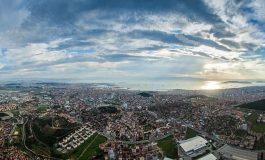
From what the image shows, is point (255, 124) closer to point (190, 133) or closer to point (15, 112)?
point (190, 133)

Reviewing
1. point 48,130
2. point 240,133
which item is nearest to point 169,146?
point 240,133

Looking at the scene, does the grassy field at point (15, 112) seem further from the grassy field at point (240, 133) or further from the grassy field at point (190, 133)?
the grassy field at point (240, 133)

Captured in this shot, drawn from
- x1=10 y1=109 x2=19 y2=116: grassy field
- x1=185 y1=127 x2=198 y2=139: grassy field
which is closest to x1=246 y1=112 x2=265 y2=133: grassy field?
x1=185 y1=127 x2=198 y2=139: grassy field

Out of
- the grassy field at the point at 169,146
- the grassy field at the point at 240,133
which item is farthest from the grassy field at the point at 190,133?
the grassy field at the point at 240,133

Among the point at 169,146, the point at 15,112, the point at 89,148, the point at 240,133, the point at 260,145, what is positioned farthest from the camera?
the point at 15,112

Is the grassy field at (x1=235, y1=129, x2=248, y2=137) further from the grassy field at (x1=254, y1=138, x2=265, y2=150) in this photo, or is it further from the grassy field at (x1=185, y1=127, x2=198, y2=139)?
the grassy field at (x1=185, y1=127, x2=198, y2=139)
